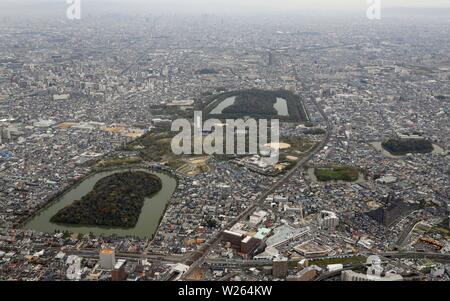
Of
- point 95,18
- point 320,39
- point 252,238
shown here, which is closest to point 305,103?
point 252,238

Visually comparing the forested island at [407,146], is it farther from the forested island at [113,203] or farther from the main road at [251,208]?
the forested island at [113,203]

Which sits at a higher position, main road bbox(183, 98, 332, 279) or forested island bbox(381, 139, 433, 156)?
forested island bbox(381, 139, 433, 156)

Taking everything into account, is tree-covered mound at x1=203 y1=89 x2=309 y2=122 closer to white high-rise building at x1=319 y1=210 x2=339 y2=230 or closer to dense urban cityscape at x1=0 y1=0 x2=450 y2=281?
dense urban cityscape at x1=0 y1=0 x2=450 y2=281

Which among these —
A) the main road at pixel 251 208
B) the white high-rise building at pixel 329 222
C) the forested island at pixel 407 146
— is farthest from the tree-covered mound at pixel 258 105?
the white high-rise building at pixel 329 222

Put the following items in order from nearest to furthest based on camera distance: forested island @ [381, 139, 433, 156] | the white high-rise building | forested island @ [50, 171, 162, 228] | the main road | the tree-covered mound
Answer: the main road, the white high-rise building, forested island @ [50, 171, 162, 228], forested island @ [381, 139, 433, 156], the tree-covered mound

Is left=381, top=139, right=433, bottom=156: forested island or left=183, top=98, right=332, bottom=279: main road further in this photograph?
left=381, top=139, right=433, bottom=156: forested island

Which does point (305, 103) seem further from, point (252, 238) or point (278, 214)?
point (252, 238)

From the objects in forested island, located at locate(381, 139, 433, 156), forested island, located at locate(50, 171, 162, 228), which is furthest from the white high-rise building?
forested island, located at locate(381, 139, 433, 156)

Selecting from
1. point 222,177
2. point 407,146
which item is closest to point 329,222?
point 222,177
